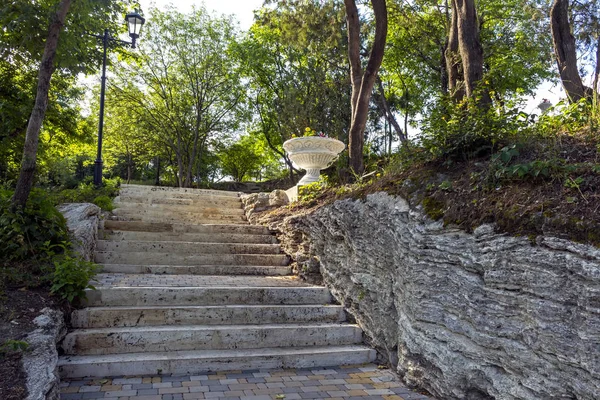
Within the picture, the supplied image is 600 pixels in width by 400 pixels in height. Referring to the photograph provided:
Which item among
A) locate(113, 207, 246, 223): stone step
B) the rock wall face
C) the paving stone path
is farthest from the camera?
locate(113, 207, 246, 223): stone step

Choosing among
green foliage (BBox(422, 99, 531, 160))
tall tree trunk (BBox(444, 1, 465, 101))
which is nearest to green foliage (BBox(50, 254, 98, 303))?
green foliage (BBox(422, 99, 531, 160))

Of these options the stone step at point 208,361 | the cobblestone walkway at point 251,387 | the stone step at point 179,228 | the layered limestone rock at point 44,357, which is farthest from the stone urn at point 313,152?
the layered limestone rock at point 44,357

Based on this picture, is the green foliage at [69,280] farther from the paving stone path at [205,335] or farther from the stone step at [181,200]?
the stone step at [181,200]

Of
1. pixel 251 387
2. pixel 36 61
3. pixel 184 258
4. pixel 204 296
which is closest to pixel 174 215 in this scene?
pixel 184 258

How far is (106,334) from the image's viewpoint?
3.68 meters

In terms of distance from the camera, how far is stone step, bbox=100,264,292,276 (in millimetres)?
5406

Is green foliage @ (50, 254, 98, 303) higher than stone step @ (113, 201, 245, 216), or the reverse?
stone step @ (113, 201, 245, 216)

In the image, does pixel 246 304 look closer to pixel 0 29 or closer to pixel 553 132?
pixel 553 132

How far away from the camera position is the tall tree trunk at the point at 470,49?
4871 millimetres

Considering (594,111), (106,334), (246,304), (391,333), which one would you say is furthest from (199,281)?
(594,111)

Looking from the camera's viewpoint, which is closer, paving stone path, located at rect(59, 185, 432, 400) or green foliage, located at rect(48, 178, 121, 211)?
paving stone path, located at rect(59, 185, 432, 400)

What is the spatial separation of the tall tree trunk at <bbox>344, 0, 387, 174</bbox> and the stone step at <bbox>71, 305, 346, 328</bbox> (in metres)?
2.88

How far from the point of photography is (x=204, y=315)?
4234mm

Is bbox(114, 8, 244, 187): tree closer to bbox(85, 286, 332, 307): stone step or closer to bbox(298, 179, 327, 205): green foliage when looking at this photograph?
bbox(298, 179, 327, 205): green foliage
